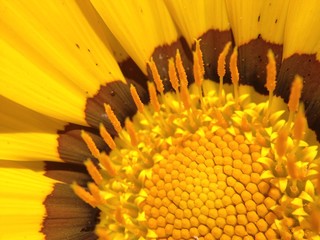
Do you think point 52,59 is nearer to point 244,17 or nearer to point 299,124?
point 244,17

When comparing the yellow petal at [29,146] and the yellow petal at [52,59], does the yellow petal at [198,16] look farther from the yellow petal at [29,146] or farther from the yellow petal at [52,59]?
the yellow petal at [29,146]

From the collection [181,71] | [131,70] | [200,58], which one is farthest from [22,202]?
[200,58]

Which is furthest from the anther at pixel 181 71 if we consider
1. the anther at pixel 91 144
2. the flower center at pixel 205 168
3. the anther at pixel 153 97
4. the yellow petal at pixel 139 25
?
the anther at pixel 91 144

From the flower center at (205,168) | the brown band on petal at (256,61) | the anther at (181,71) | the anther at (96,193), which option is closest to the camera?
the flower center at (205,168)

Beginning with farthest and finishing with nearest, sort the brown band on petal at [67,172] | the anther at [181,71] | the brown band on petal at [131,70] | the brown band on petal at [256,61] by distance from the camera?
1. the brown band on petal at [131,70]
2. the brown band on petal at [67,172]
3. the brown band on petal at [256,61]
4. the anther at [181,71]

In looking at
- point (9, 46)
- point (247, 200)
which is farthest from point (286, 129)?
point (9, 46)

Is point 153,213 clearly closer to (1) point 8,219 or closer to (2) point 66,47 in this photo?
(1) point 8,219

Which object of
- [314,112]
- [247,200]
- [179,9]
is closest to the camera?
[247,200]
